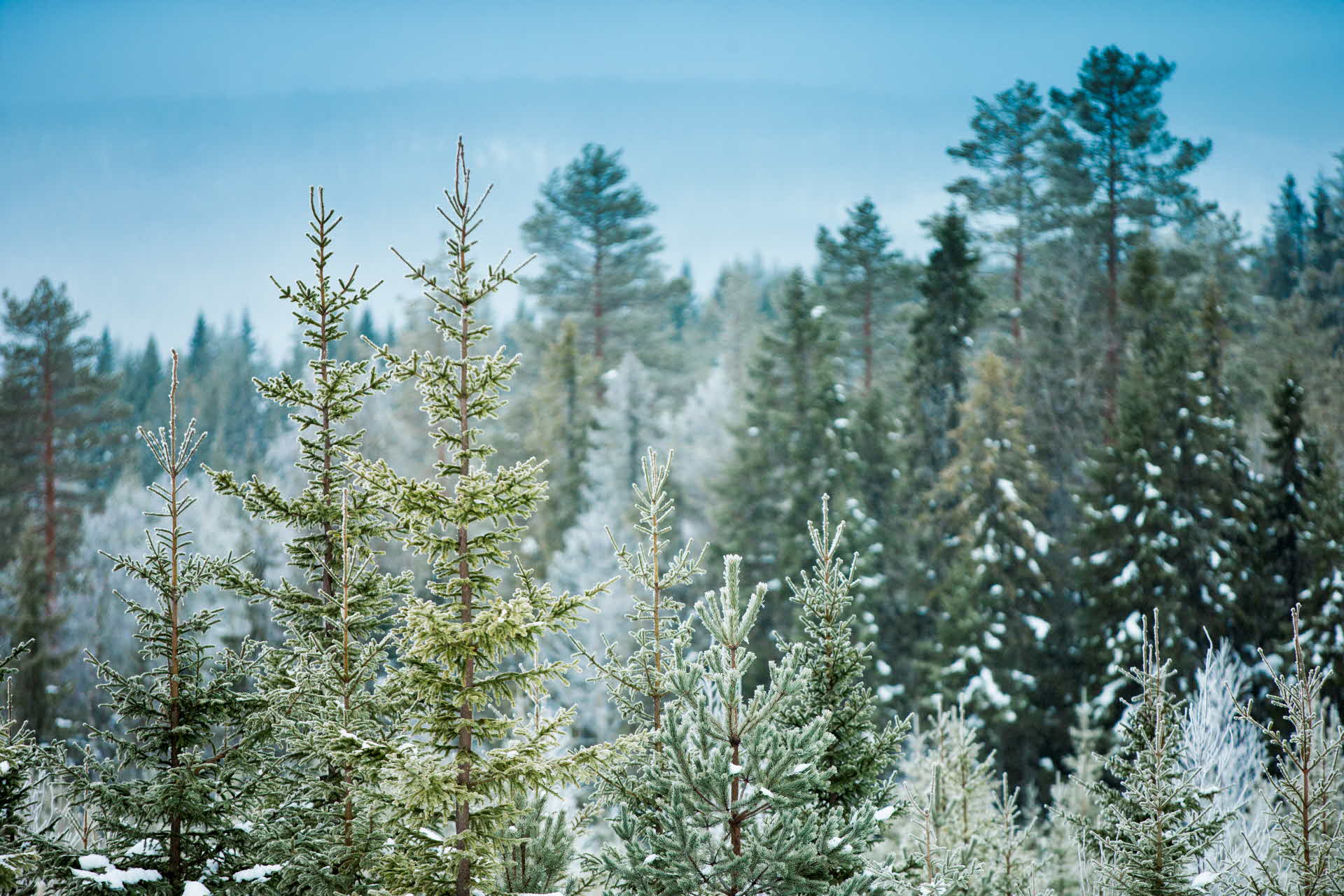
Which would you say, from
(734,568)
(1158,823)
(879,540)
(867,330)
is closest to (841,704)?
(734,568)

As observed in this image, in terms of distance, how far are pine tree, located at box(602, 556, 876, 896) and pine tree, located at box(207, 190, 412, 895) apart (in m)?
2.14

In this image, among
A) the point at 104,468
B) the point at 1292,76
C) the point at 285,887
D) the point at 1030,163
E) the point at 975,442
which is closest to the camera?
the point at 285,887

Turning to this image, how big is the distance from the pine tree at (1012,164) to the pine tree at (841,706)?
114ft

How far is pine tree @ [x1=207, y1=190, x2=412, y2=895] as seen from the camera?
25.2 ft

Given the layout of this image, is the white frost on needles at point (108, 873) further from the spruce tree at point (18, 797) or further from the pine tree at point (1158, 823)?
the pine tree at point (1158, 823)

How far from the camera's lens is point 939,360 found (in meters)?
31.2

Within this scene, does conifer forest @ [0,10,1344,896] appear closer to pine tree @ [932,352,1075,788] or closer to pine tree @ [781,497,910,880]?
pine tree @ [781,497,910,880]

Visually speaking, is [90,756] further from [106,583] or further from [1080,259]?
[1080,259]

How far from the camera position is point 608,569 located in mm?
30922

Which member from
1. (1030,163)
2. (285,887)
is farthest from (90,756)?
(1030,163)

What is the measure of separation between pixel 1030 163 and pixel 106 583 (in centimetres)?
3901

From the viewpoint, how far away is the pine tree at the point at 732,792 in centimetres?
651

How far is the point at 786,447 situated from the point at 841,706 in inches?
933

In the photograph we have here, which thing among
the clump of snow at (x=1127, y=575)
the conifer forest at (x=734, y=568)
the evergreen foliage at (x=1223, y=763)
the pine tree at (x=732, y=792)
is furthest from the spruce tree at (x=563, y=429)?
the pine tree at (x=732, y=792)
